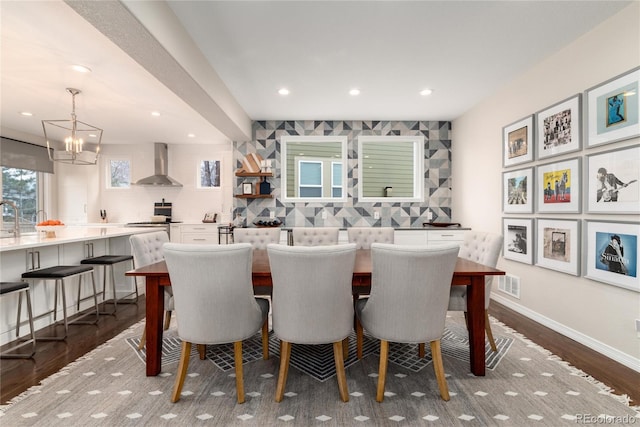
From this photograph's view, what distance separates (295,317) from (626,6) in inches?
129

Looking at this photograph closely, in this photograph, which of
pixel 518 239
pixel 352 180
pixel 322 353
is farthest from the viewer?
pixel 352 180

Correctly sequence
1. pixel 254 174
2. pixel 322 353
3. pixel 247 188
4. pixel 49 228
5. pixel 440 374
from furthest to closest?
pixel 247 188
pixel 254 174
pixel 49 228
pixel 322 353
pixel 440 374

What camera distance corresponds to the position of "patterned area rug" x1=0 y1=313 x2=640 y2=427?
5.72 ft

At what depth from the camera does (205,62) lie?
10.5 ft

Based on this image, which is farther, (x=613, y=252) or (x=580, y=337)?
(x=580, y=337)

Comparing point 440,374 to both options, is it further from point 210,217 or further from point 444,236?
point 210,217

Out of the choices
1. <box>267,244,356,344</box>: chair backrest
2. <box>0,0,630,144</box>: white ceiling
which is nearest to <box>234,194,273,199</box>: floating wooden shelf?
<box>0,0,630,144</box>: white ceiling

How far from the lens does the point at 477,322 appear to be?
2191 millimetres

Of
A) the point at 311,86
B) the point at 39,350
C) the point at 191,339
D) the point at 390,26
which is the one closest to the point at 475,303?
the point at 191,339

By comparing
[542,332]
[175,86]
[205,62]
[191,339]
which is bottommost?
[542,332]

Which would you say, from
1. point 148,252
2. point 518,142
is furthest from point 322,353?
point 518,142

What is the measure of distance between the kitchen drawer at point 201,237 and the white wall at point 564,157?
420 cm

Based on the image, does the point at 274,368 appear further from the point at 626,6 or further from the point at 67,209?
the point at 67,209

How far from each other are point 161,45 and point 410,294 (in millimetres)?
2354
